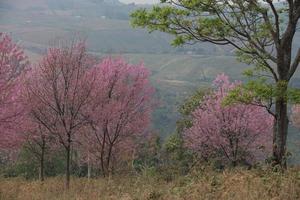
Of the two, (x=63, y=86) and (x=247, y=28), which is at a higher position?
(x=247, y=28)

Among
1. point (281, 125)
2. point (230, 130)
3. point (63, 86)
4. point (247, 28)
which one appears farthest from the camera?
point (230, 130)

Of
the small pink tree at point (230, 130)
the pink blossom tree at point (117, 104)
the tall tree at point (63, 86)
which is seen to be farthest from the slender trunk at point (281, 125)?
the small pink tree at point (230, 130)

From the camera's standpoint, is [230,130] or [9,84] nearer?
[9,84]

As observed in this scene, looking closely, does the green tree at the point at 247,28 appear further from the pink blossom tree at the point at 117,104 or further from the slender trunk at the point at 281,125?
the pink blossom tree at the point at 117,104

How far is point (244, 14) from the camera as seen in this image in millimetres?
14375

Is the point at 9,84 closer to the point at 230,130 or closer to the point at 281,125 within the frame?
the point at 281,125

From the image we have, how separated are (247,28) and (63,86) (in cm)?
867

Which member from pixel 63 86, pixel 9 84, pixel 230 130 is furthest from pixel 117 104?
pixel 230 130

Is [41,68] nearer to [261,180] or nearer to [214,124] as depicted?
[261,180]

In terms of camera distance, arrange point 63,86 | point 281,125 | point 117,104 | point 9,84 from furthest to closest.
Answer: point 117,104
point 63,86
point 9,84
point 281,125

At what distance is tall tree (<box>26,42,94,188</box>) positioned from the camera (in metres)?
19.6

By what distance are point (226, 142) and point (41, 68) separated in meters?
16.0

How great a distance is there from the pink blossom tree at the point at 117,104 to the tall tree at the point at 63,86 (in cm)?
197

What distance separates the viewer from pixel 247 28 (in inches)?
585
